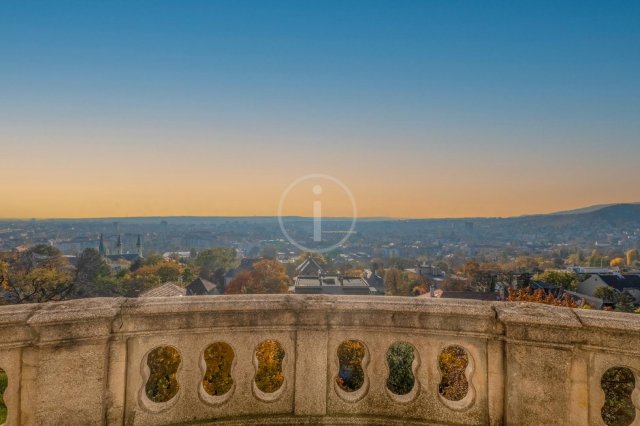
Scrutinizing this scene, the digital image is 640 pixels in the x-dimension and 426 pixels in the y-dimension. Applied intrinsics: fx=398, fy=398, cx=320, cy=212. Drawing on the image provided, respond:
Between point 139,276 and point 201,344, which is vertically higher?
point 201,344

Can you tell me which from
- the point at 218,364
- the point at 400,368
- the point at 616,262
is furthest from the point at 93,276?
the point at 616,262

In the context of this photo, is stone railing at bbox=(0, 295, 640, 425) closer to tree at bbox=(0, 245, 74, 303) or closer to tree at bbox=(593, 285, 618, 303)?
tree at bbox=(0, 245, 74, 303)

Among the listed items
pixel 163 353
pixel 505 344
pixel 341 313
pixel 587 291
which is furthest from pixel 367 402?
pixel 587 291

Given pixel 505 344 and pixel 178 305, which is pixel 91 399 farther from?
pixel 505 344

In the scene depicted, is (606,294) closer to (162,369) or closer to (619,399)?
(619,399)

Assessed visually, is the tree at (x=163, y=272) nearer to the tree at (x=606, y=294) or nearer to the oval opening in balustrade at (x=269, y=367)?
the oval opening in balustrade at (x=269, y=367)

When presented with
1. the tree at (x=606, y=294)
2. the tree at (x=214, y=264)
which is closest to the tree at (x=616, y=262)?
the tree at (x=606, y=294)
